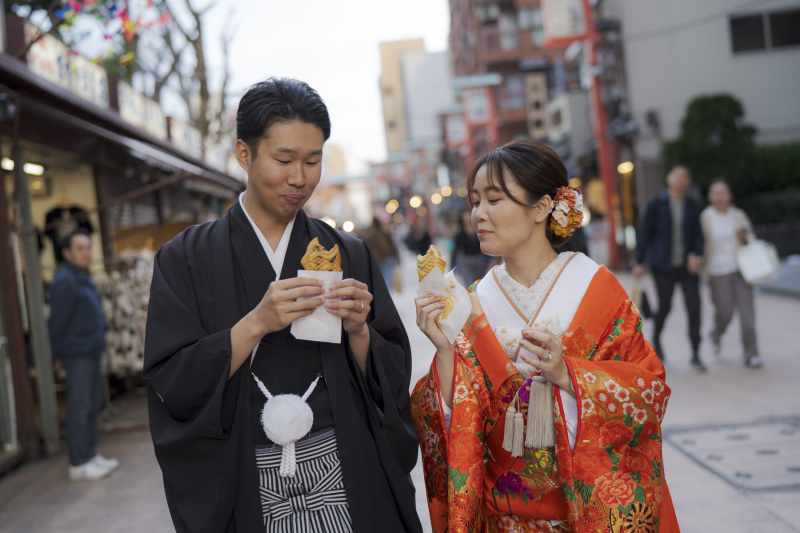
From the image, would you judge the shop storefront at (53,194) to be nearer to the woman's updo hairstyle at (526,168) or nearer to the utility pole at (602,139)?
the woman's updo hairstyle at (526,168)

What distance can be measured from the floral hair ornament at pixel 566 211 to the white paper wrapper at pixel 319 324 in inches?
33.7

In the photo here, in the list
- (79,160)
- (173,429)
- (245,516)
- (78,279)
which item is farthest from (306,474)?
(79,160)

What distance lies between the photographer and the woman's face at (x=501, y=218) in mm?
Answer: 2391

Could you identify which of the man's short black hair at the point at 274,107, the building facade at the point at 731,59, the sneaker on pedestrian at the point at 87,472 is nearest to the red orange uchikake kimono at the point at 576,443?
the man's short black hair at the point at 274,107

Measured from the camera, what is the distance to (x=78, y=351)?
19.0 feet

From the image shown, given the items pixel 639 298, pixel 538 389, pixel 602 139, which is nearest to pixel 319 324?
pixel 538 389

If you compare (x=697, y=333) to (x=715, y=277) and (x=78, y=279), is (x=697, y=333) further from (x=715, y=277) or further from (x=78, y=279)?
(x=78, y=279)

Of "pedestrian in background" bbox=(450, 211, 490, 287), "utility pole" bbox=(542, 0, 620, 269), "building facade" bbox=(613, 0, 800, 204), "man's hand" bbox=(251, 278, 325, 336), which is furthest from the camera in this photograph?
"utility pole" bbox=(542, 0, 620, 269)

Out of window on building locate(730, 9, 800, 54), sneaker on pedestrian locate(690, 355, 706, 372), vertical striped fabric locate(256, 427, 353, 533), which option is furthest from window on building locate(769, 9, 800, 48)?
vertical striped fabric locate(256, 427, 353, 533)

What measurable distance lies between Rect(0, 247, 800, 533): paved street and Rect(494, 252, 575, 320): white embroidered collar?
2.08m

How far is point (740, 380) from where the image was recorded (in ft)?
22.1

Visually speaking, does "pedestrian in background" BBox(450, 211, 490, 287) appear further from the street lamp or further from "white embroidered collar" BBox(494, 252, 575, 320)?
the street lamp

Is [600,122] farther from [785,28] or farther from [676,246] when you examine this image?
[676,246]

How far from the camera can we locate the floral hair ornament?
245cm
